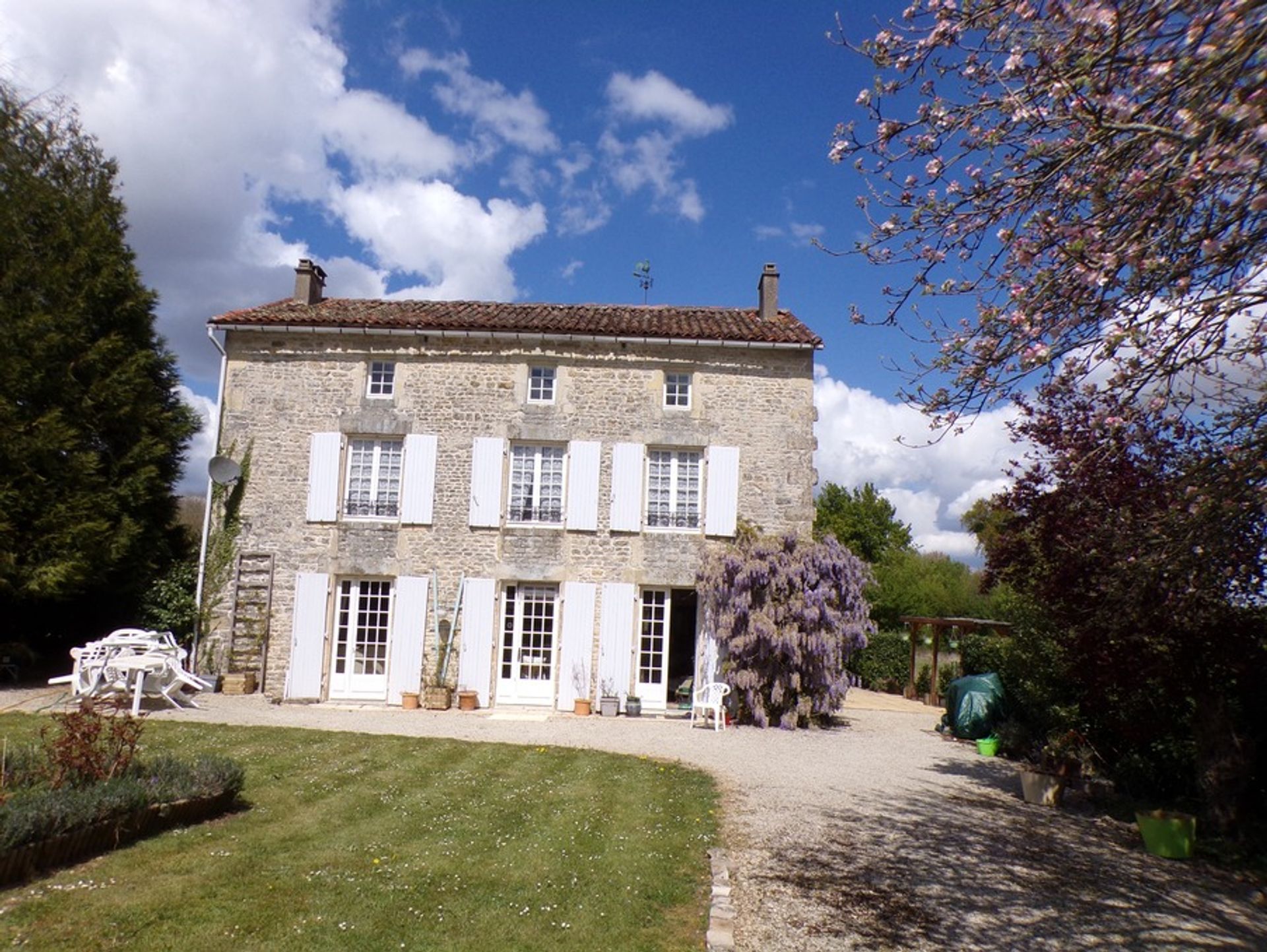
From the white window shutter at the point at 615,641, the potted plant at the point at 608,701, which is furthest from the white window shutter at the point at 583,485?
the potted plant at the point at 608,701

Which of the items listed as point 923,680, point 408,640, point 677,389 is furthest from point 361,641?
point 923,680

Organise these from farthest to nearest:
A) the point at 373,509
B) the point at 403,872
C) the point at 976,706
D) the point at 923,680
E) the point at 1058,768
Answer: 1. the point at 923,680
2. the point at 373,509
3. the point at 976,706
4. the point at 1058,768
5. the point at 403,872

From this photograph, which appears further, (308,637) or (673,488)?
(673,488)

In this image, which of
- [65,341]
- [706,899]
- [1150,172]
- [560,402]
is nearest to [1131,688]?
[706,899]

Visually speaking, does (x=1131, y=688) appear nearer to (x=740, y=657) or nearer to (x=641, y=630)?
(x=740, y=657)

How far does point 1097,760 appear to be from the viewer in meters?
8.72

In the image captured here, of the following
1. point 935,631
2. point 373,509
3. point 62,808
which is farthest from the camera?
point 935,631

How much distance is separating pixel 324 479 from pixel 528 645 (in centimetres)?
424

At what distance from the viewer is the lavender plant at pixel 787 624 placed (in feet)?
39.0

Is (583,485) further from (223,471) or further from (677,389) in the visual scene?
(223,471)

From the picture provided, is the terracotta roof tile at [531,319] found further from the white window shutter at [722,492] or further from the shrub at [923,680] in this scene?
the shrub at [923,680]

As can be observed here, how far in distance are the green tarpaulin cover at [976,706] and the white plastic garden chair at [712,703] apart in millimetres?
3506

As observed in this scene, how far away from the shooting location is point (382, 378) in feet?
45.3

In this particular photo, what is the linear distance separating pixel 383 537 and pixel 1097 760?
10.2 m
